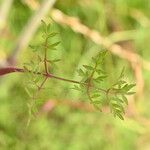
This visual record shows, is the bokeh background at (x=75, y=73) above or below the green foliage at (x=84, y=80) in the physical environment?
above

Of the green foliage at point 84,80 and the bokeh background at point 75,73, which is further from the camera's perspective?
the bokeh background at point 75,73

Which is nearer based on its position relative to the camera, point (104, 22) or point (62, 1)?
point (62, 1)

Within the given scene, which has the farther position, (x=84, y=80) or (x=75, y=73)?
(x=75, y=73)

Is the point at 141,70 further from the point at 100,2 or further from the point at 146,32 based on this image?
the point at 100,2

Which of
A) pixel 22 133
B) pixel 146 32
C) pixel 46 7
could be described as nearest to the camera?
pixel 46 7

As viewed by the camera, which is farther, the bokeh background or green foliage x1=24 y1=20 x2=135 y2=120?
the bokeh background

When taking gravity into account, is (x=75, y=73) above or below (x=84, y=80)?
above

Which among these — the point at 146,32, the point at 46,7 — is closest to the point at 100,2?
the point at 146,32

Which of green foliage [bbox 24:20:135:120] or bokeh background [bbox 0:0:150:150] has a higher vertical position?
bokeh background [bbox 0:0:150:150]
